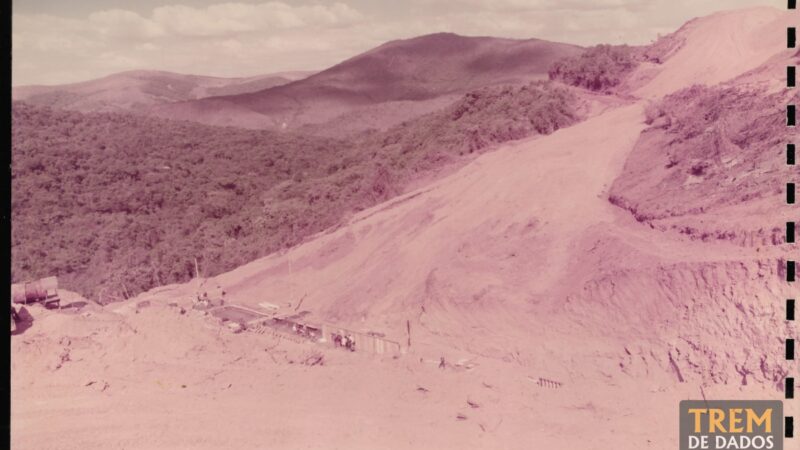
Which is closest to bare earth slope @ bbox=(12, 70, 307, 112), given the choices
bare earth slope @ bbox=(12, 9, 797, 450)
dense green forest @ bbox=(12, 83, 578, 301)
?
dense green forest @ bbox=(12, 83, 578, 301)

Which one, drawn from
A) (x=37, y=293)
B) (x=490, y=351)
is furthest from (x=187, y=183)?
(x=490, y=351)

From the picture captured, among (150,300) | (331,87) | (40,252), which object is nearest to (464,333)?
(150,300)

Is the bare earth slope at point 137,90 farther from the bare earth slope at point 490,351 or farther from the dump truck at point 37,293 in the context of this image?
the bare earth slope at point 490,351

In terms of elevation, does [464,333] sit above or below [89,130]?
below

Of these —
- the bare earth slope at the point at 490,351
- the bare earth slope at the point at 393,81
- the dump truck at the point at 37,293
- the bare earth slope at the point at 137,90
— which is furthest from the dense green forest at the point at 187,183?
the bare earth slope at the point at 137,90

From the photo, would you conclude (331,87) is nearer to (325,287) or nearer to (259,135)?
(259,135)
